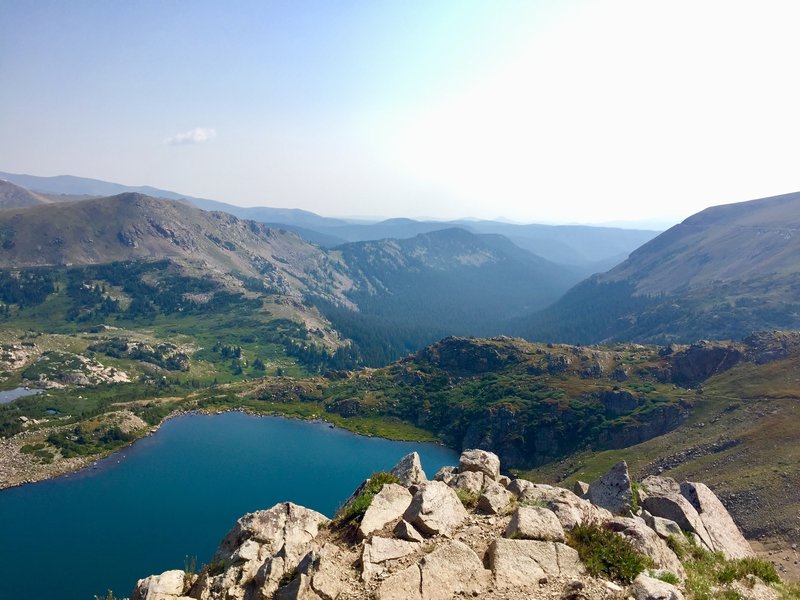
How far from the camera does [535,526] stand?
17.6 metres

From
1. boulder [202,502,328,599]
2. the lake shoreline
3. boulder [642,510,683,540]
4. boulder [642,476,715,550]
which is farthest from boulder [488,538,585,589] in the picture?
the lake shoreline

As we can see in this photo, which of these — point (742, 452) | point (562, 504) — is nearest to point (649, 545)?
point (562, 504)

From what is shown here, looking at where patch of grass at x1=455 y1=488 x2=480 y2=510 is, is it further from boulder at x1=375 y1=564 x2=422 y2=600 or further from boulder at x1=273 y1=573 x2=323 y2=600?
boulder at x1=273 y1=573 x2=323 y2=600

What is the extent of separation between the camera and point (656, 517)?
77.4 ft

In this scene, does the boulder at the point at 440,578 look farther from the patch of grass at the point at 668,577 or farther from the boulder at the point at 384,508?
the patch of grass at the point at 668,577

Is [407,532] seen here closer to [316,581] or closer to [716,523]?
[316,581]

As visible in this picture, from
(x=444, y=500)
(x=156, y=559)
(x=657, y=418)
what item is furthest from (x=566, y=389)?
(x=444, y=500)

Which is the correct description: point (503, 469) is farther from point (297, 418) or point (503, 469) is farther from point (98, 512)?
point (98, 512)

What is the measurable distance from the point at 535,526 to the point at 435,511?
377cm

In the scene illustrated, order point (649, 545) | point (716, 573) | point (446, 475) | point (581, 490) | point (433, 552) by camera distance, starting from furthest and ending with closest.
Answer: point (581, 490) < point (446, 475) < point (716, 573) < point (649, 545) < point (433, 552)

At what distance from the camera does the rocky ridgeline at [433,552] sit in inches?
563

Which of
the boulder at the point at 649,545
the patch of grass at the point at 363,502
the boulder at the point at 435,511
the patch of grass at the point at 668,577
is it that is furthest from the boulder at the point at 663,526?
the patch of grass at the point at 363,502

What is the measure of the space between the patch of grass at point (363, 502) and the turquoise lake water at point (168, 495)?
60.2 metres

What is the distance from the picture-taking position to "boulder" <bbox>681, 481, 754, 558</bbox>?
960 inches
